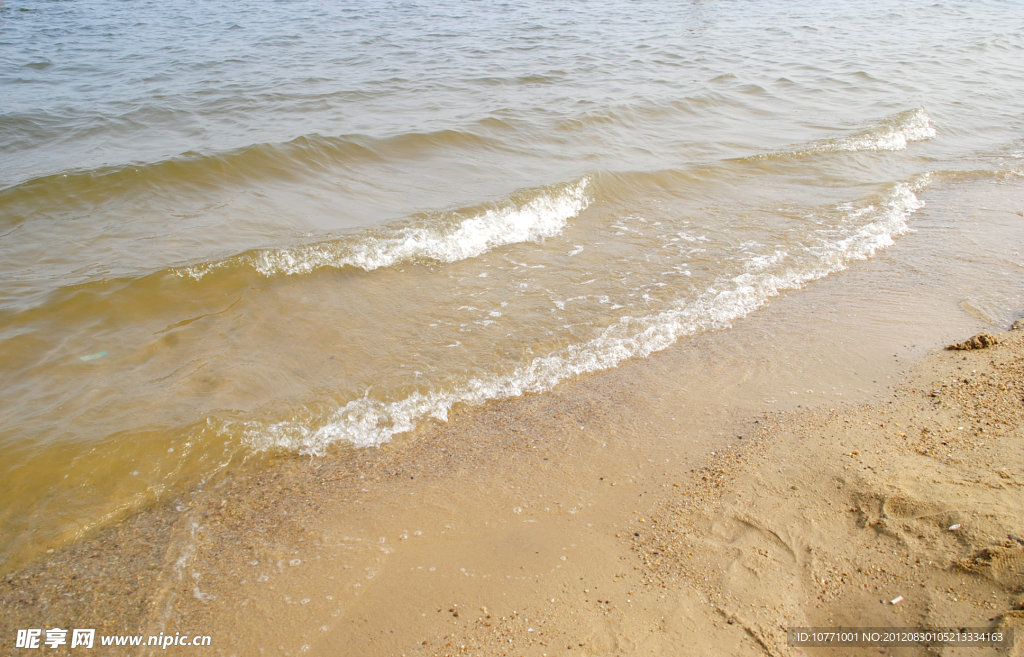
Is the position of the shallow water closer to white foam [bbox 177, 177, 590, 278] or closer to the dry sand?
white foam [bbox 177, 177, 590, 278]

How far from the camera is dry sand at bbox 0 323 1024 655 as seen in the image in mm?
2480

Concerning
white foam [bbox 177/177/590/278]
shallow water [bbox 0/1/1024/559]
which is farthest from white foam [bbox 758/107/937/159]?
white foam [bbox 177/177/590/278]

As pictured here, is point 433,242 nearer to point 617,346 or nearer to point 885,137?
point 617,346

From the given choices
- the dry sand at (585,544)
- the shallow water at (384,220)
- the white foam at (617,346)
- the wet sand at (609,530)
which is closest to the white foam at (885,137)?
the shallow water at (384,220)

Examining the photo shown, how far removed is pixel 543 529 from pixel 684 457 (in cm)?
97

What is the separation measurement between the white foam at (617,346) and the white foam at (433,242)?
201 cm

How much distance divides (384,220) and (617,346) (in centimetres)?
321

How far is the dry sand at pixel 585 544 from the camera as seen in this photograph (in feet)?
8.14

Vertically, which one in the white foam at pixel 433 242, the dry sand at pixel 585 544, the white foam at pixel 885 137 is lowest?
the dry sand at pixel 585 544

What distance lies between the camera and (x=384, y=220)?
21.7 ft

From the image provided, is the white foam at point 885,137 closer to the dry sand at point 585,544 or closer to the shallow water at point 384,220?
the shallow water at point 384,220

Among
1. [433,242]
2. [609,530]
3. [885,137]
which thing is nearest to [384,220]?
[433,242]

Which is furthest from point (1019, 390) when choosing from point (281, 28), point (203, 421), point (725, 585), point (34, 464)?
point (281, 28)

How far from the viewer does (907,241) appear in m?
6.34
